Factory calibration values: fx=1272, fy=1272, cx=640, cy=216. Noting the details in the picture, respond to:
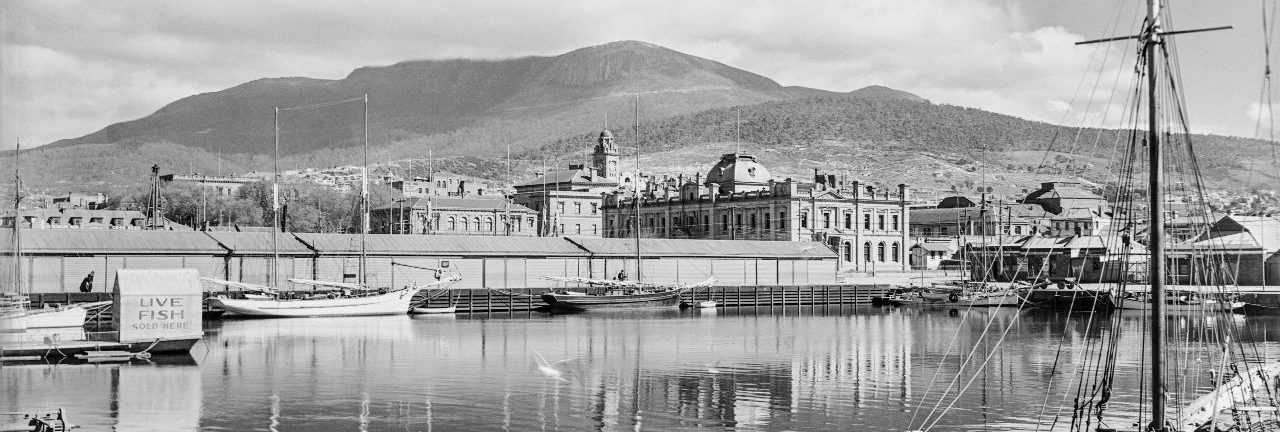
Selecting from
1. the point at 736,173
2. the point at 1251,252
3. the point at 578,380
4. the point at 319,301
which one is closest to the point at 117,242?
the point at 319,301

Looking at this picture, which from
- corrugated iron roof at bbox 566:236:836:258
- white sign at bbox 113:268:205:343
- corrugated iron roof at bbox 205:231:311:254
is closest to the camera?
white sign at bbox 113:268:205:343

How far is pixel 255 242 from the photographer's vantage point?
71562 millimetres

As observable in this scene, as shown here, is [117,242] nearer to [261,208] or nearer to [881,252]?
[881,252]

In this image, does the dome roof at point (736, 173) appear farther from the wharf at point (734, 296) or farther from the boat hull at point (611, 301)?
the boat hull at point (611, 301)

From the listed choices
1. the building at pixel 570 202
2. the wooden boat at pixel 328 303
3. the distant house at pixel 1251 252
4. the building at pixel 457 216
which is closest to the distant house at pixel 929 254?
the building at pixel 570 202

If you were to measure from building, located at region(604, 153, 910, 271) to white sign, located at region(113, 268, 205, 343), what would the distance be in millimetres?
73683

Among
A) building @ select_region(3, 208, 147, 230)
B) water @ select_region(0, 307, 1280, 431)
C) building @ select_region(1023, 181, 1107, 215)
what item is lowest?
water @ select_region(0, 307, 1280, 431)

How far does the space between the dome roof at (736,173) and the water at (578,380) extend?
72.2m

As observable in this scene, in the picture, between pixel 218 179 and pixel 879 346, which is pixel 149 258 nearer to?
pixel 879 346

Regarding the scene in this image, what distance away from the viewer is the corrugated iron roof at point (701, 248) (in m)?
84.8

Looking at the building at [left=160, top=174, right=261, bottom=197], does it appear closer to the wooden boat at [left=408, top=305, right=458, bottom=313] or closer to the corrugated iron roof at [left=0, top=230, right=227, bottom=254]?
the corrugated iron roof at [left=0, top=230, right=227, bottom=254]

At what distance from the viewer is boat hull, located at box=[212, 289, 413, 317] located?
214 feet

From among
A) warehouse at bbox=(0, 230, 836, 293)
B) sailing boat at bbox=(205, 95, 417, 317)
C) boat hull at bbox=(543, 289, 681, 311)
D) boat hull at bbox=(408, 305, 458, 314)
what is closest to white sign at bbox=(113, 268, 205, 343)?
warehouse at bbox=(0, 230, 836, 293)

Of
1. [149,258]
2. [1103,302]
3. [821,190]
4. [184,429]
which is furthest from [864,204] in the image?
[184,429]
